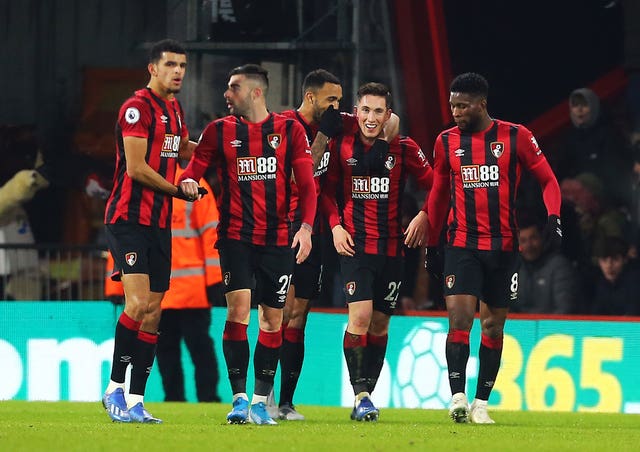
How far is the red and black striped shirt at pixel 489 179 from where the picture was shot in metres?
10.2

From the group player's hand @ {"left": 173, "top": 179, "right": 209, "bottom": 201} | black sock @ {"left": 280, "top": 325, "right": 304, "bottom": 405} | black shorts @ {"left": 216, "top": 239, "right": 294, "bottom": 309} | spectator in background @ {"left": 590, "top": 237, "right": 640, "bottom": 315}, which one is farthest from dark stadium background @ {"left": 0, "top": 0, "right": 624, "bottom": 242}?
player's hand @ {"left": 173, "top": 179, "right": 209, "bottom": 201}

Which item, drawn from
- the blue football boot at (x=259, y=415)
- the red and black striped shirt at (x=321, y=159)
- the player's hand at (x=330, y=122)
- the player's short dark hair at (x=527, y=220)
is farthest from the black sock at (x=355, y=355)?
the player's short dark hair at (x=527, y=220)

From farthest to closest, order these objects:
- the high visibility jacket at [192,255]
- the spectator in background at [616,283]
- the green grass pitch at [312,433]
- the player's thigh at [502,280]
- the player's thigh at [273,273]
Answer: the spectator in background at [616,283] → the high visibility jacket at [192,255] → the player's thigh at [502,280] → the player's thigh at [273,273] → the green grass pitch at [312,433]

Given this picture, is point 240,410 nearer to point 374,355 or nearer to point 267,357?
point 267,357

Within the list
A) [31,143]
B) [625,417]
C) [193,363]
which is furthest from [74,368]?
[625,417]

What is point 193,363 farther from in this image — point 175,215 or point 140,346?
point 140,346

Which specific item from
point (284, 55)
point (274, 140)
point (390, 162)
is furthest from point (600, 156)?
point (274, 140)

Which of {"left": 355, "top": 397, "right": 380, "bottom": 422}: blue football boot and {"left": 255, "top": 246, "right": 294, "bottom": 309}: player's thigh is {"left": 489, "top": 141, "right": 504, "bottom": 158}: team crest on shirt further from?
{"left": 355, "top": 397, "right": 380, "bottom": 422}: blue football boot

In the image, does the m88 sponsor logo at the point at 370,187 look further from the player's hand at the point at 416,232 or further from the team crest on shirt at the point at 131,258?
the team crest on shirt at the point at 131,258

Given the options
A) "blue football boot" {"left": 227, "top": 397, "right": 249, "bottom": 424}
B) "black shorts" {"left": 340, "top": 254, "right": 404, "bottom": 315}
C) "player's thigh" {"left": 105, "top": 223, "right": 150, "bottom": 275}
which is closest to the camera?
"blue football boot" {"left": 227, "top": 397, "right": 249, "bottom": 424}

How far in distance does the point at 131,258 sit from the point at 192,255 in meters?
3.62

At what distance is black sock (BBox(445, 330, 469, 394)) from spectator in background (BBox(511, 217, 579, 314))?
3424mm

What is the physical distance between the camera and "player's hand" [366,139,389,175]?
10625mm

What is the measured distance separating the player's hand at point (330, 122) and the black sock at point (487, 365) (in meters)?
1.57
